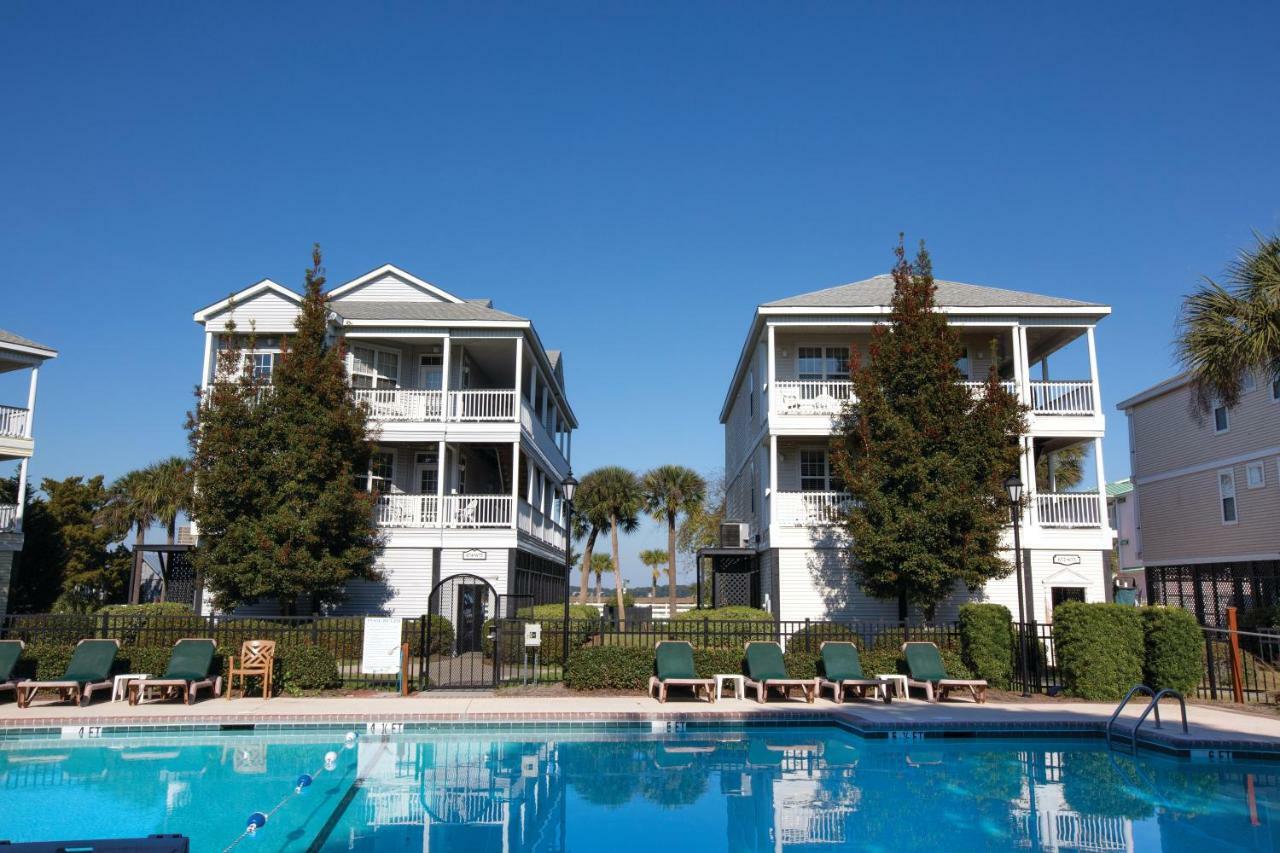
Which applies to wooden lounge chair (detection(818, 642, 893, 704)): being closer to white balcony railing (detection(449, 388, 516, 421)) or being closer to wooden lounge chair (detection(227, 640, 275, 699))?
wooden lounge chair (detection(227, 640, 275, 699))

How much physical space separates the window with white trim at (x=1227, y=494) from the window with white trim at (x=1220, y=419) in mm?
1307

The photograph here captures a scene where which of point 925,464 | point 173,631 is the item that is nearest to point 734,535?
point 925,464

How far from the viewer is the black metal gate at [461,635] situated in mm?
17297

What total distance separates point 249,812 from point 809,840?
5800 mm

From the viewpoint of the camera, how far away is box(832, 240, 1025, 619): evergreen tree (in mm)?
19375

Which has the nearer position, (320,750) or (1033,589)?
(320,750)

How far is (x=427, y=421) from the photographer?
81.3 feet

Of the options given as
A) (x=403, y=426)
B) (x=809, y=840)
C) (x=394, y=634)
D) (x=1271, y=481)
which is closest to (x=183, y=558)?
(x=403, y=426)

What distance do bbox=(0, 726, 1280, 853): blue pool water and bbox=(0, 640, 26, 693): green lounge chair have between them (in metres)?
3.00

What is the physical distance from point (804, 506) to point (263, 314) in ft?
50.3

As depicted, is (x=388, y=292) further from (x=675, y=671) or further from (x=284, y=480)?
(x=675, y=671)

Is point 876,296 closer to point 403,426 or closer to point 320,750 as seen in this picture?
point 403,426

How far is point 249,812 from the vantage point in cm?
946

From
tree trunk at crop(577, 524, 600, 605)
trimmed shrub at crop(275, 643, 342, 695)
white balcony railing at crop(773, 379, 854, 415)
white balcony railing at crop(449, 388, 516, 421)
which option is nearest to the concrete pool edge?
trimmed shrub at crop(275, 643, 342, 695)
